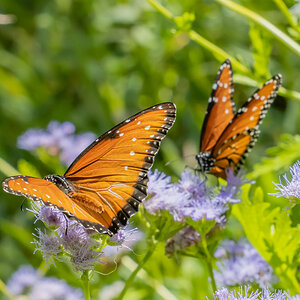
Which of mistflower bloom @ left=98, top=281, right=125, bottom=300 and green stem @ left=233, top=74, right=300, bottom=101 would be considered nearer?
green stem @ left=233, top=74, right=300, bottom=101

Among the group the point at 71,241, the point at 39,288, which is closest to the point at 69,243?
the point at 71,241

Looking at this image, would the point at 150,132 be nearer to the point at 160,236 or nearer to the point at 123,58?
the point at 160,236

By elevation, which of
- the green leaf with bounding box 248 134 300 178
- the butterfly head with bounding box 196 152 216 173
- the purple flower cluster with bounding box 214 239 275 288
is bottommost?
the purple flower cluster with bounding box 214 239 275 288

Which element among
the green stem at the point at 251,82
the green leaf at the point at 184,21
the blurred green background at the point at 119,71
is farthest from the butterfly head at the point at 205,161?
the blurred green background at the point at 119,71

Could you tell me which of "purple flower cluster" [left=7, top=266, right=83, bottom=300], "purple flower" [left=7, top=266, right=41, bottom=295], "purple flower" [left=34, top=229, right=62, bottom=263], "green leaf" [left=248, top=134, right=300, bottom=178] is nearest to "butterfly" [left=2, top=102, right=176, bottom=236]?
"purple flower" [left=34, top=229, right=62, bottom=263]

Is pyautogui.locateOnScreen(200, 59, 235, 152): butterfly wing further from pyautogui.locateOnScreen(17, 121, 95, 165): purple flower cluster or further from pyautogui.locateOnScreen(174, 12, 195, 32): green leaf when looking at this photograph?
pyautogui.locateOnScreen(17, 121, 95, 165): purple flower cluster
